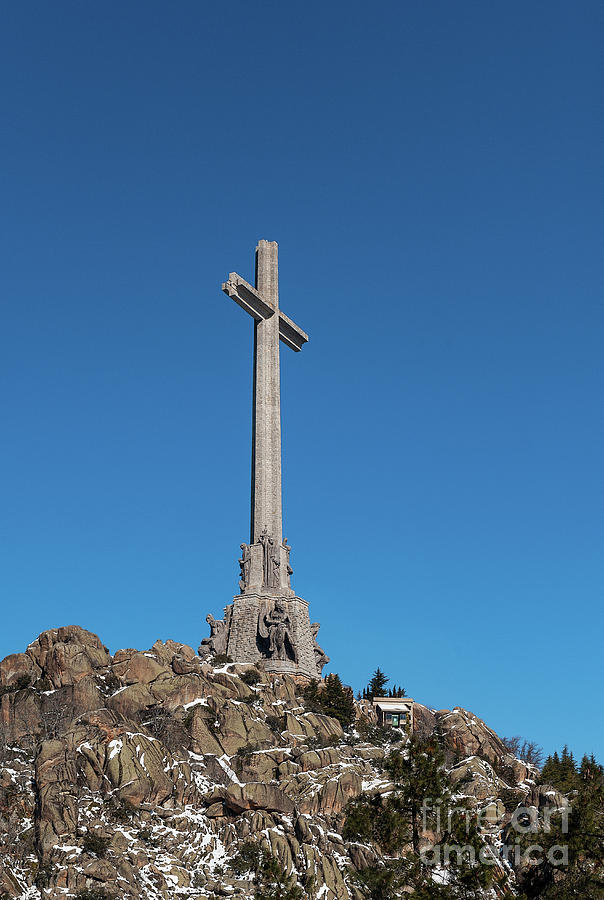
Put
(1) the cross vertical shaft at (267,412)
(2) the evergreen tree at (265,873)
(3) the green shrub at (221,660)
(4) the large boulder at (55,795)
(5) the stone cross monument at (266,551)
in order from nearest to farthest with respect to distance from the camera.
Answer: (2) the evergreen tree at (265,873) < (4) the large boulder at (55,795) < (3) the green shrub at (221,660) < (5) the stone cross monument at (266,551) < (1) the cross vertical shaft at (267,412)

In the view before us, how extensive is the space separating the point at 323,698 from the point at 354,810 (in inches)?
487

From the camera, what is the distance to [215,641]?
63688 millimetres

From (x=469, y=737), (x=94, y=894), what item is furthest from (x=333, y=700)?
(x=94, y=894)

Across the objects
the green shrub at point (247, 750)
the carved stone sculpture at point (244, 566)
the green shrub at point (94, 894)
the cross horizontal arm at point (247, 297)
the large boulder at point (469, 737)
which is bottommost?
the green shrub at point (94, 894)

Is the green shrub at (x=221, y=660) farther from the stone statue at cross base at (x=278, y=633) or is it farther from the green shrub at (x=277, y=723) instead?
the green shrub at (x=277, y=723)

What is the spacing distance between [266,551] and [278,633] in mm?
7147

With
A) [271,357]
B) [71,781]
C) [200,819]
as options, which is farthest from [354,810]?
[271,357]

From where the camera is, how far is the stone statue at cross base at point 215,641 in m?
63.2

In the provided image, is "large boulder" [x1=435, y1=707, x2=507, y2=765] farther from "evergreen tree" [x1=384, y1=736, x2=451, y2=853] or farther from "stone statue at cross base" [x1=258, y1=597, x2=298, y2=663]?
"evergreen tree" [x1=384, y1=736, x2=451, y2=853]

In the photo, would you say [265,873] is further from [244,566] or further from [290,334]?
[290,334]

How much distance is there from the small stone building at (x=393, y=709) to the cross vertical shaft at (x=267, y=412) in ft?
42.8

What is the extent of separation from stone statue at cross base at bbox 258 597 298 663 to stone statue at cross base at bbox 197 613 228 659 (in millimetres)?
2781

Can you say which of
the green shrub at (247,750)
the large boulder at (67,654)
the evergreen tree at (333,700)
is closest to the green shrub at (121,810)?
the green shrub at (247,750)

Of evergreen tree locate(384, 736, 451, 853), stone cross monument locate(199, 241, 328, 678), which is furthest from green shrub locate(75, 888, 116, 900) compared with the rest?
stone cross monument locate(199, 241, 328, 678)
